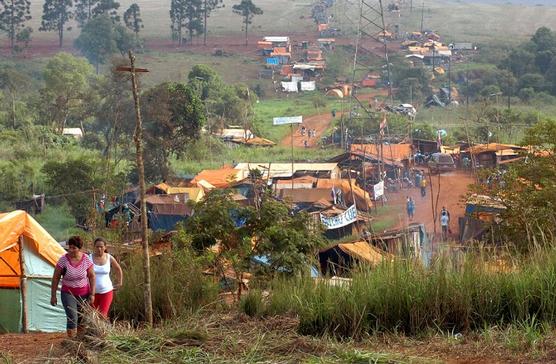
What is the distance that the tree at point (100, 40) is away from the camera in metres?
65.5

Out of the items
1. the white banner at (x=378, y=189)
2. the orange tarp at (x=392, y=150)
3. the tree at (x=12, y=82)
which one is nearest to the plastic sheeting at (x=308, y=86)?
the tree at (x=12, y=82)

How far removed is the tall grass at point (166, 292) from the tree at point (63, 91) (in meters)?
34.7

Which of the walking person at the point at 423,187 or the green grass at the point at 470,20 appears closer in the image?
the walking person at the point at 423,187

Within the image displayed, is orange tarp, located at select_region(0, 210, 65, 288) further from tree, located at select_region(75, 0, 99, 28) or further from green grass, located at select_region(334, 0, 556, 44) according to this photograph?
tree, located at select_region(75, 0, 99, 28)

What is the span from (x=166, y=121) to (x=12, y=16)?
4640 cm

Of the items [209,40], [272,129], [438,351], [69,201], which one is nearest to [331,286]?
[438,351]

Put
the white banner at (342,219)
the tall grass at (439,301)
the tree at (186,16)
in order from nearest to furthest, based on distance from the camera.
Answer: the tall grass at (439,301), the white banner at (342,219), the tree at (186,16)

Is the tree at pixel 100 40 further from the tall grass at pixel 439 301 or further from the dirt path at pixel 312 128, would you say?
the tall grass at pixel 439 301

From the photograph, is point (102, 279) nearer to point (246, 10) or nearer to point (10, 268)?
point (10, 268)

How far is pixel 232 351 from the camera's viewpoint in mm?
5086

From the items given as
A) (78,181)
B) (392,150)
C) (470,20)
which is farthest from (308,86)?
(470,20)

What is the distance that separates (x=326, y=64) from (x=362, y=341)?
61.8 m

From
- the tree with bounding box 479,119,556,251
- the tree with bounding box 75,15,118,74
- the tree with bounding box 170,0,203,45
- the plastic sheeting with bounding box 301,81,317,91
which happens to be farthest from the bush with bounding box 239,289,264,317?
the tree with bounding box 170,0,203,45

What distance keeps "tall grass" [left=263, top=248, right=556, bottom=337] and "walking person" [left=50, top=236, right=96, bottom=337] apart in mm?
1515
